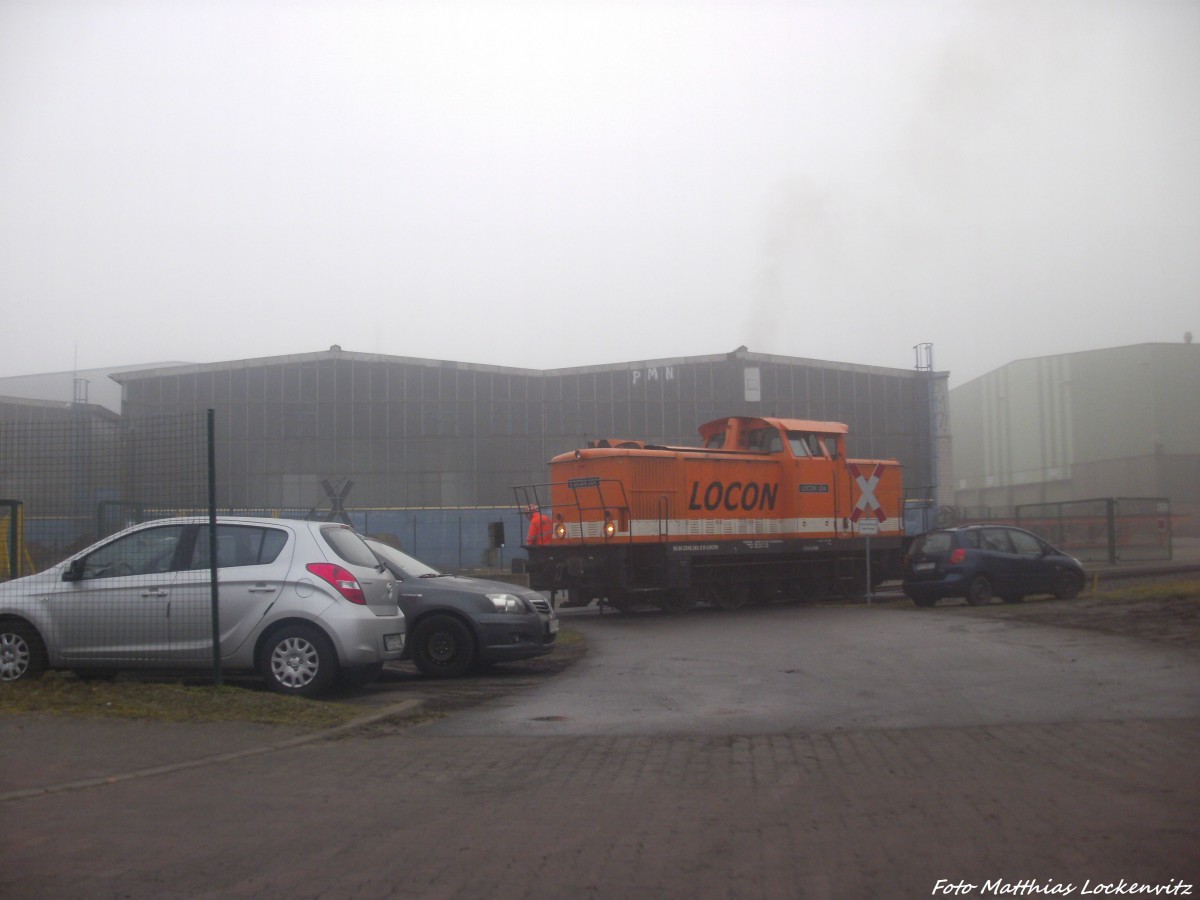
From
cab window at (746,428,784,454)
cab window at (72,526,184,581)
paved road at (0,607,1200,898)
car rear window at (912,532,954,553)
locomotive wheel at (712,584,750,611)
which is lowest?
locomotive wheel at (712,584,750,611)

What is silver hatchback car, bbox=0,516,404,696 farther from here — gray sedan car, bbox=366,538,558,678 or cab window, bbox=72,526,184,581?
gray sedan car, bbox=366,538,558,678

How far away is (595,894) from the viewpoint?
4.41 meters

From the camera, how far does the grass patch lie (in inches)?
325

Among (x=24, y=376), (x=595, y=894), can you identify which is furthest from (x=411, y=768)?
(x=24, y=376)

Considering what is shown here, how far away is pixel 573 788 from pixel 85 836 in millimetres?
2612

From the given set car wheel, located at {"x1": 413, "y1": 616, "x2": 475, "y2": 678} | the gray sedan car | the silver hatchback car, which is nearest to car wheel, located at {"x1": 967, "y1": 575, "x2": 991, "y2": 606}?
the gray sedan car

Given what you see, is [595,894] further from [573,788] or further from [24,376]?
[24,376]

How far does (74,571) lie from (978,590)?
596 inches

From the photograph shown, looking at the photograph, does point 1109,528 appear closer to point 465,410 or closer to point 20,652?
point 465,410

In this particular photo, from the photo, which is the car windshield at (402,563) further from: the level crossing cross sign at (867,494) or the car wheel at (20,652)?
the level crossing cross sign at (867,494)

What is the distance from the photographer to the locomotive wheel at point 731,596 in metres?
20.7

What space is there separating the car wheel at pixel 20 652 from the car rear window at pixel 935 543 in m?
15.0

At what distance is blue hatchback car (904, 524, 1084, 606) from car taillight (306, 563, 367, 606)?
41.9ft

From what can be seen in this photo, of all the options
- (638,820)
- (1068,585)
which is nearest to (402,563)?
(638,820)
